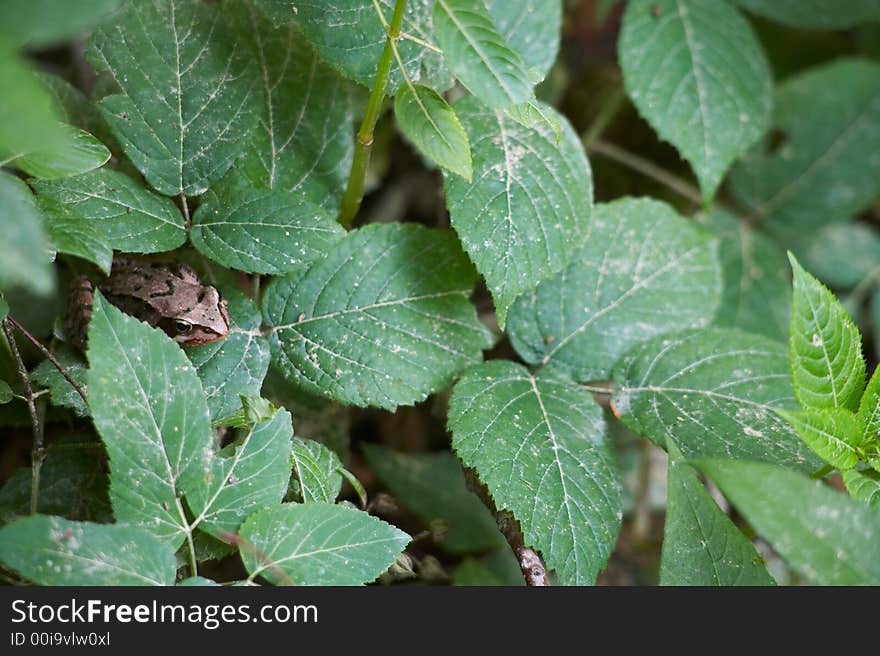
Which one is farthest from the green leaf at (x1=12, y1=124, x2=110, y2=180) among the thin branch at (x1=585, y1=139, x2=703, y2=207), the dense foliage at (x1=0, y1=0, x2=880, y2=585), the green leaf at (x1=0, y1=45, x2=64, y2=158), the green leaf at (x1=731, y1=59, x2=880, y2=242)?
the green leaf at (x1=731, y1=59, x2=880, y2=242)

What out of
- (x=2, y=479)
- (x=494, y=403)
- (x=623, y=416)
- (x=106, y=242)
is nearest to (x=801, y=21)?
(x=623, y=416)

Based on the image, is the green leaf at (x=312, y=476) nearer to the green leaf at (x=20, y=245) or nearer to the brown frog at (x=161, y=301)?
the brown frog at (x=161, y=301)

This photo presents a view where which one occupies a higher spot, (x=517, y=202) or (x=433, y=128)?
(x=433, y=128)

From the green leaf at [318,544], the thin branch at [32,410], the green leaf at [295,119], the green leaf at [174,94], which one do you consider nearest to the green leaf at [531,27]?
the green leaf at [295,119]

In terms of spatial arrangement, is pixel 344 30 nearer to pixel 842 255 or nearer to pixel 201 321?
pixel 201 321

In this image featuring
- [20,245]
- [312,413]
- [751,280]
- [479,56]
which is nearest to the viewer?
[20,245]

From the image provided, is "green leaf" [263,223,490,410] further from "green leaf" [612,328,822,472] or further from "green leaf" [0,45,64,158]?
"green leaf" [0,45,64,158]

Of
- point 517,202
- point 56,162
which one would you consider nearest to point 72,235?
point 56,162
